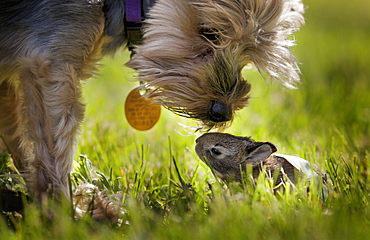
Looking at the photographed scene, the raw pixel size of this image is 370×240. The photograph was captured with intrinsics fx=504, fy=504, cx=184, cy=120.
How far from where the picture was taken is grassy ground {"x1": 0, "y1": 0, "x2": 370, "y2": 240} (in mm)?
2305

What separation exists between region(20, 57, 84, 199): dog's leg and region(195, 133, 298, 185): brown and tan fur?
0.79m

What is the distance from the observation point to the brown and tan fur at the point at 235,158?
2.88 m

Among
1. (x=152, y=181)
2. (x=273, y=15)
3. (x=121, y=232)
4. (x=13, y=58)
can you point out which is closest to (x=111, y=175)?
(x=152, y=181)

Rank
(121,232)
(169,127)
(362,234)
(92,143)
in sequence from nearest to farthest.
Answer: (362,234), (121,232), (92,143), (169,127)

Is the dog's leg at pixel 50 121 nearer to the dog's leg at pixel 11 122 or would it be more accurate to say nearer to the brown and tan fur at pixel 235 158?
the dog's leg at pixel 11 122

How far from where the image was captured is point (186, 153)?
4.05 metres

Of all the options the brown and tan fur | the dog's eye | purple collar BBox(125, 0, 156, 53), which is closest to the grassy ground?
the brown and tan fur

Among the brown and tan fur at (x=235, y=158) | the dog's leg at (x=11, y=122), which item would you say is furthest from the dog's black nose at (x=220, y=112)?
the dog's leg at (x=11, y=122)

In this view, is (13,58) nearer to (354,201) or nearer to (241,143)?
(241,143)

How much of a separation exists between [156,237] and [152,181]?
1.09 meters

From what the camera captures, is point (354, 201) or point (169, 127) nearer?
point (354, 201)

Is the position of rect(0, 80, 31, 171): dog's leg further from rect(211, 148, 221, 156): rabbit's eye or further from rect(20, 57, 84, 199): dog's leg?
rect(211, 148, 221, 156): rabbit's eye

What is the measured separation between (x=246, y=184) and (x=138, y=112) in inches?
50.5

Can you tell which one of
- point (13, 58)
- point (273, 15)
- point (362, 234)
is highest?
point (273, 15)
